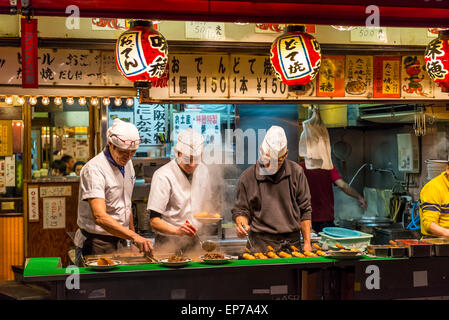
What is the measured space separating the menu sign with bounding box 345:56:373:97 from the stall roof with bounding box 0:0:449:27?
43.7 inches

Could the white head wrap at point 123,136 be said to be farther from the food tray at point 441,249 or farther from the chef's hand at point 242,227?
the food tray at point 441,249

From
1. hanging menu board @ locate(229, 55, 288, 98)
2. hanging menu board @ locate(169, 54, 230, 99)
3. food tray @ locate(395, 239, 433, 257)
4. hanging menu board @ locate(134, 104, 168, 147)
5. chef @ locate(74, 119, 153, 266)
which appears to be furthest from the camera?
hanging menu board @ locate(134, 104, 168, 147)

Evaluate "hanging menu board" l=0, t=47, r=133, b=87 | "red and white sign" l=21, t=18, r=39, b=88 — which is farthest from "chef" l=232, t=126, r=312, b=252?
"red and white sign" l=21, t=18, r=39, b=88

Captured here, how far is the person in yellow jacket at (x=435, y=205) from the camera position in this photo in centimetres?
679

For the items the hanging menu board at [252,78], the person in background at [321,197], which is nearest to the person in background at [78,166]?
the hanging menu board at [252,78]

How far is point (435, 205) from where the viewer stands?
6.80 meters

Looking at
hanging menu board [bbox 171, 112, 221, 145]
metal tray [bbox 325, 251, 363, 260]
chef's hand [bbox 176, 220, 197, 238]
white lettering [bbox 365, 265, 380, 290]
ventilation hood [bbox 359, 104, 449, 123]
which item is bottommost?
white lettering [bbox 365, 265, 380, 290]

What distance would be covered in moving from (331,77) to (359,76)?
1.35ft

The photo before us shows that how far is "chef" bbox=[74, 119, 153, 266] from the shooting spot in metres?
5.71

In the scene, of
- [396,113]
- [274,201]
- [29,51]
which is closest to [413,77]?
[396,113]

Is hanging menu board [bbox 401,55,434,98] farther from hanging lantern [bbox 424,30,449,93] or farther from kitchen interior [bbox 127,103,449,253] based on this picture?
hanging lantern [bbox 424,30,449,93]

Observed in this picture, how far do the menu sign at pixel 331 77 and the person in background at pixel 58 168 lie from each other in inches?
185

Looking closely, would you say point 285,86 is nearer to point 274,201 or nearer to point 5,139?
point 274,201

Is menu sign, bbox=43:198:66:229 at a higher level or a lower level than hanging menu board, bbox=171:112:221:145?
lower
